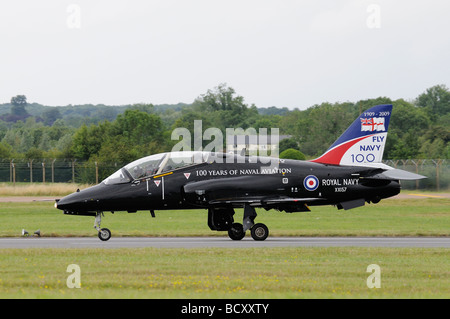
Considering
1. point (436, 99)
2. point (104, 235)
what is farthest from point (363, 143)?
point (436, 99)

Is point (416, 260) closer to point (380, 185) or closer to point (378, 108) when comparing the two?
point (380, 185)

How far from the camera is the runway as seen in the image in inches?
941

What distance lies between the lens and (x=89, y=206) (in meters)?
25.3

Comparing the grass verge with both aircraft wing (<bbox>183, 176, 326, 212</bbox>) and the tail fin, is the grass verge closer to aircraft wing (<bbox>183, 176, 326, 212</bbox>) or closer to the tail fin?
aircraft wing (<bbox>183, 176, 326, 212</bbox>)

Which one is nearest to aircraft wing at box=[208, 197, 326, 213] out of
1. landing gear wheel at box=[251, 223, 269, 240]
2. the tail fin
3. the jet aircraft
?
the jet aircraft

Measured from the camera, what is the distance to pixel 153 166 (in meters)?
25.8

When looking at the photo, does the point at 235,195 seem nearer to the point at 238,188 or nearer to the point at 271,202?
the point at 238,188

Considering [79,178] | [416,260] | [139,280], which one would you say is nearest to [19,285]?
[139,280]

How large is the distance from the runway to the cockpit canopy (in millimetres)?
2047

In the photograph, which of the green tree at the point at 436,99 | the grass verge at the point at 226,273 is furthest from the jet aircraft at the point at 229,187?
the green tree at the point at 436,99

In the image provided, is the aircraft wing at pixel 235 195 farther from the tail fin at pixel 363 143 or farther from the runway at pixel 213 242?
the tail fin at pixel 363 143

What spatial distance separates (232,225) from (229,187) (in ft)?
4.62

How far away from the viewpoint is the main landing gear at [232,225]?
84.0 ft

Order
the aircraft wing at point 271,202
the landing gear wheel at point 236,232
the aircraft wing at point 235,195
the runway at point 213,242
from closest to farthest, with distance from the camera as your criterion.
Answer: the runway at point 213,242 < the aircraft wing at point 235,195 < the aircraft wing at point 271,202 < the landing gear wheel at point 236,232
